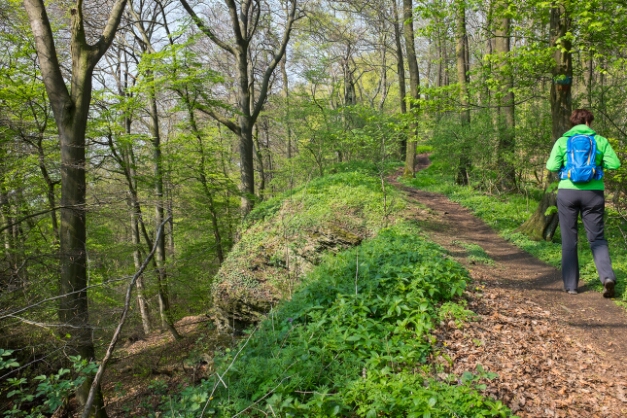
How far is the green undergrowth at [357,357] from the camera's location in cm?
281

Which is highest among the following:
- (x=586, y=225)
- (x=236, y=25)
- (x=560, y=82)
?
(x=236, y=25)

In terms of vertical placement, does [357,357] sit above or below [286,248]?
below

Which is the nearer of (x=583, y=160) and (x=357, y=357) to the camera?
(x=357, y=357)

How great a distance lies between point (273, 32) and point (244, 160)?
6.18 metres

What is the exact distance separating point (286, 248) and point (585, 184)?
481 centimetres

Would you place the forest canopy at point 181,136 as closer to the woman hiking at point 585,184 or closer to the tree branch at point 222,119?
the tree branch at point 222,119

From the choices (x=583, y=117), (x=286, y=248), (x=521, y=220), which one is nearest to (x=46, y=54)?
(x=286, y=248)

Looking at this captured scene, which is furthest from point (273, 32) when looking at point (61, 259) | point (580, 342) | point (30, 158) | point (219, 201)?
point (580, 342)

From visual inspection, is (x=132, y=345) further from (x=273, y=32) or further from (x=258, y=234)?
(x=273, y=32)

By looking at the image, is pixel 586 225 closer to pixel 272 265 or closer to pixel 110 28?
pixel 272 265

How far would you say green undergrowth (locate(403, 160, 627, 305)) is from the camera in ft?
17.4

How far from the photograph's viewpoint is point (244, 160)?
39.0ft

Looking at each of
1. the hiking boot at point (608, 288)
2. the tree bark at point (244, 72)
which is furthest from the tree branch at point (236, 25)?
the hiking boot at point (608, 288)

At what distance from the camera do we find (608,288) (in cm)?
433
